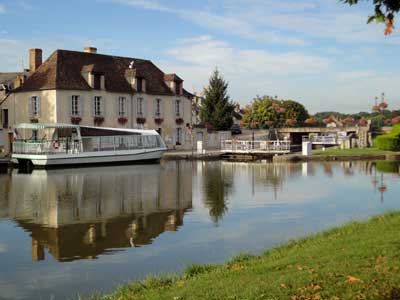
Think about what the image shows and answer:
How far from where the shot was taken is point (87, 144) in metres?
38.1

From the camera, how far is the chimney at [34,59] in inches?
1810

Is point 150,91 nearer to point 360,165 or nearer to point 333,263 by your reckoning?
point 360,165

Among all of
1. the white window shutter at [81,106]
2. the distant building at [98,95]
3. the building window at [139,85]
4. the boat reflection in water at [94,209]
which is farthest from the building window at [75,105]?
the boat reflection in water at [94,209]

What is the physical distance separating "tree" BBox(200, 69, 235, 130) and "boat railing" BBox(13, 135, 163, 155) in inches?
671

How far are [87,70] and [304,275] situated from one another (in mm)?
38807

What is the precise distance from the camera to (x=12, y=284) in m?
9.39

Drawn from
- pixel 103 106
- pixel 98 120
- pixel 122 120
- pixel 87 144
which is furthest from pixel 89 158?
pixel 122 120

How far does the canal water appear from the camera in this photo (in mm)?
10281

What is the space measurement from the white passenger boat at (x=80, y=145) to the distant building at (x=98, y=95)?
2.57 metres

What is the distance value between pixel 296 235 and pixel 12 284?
6.65 meters

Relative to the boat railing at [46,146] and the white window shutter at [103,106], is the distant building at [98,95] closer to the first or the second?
the white window shutter at [103,106]

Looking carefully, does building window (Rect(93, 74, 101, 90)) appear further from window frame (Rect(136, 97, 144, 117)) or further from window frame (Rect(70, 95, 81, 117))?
window frame (Rect(136, 97, 144, 117))

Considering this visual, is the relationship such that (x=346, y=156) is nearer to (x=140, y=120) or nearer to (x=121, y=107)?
(x=140, y=120)

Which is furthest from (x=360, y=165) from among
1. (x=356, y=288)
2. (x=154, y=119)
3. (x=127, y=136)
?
(x=356, y=288)
